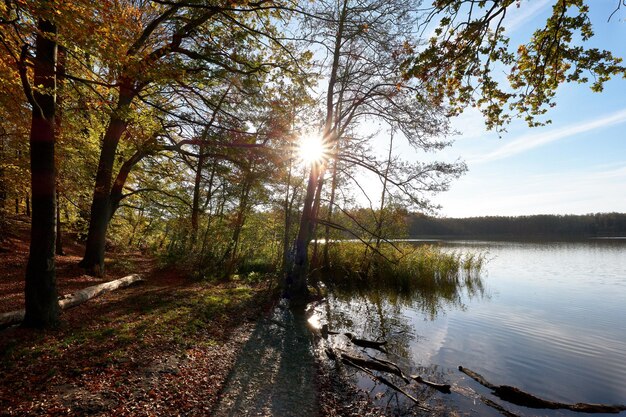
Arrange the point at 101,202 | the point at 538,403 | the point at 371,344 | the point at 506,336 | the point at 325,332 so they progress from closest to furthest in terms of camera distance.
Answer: the point at 538,403 → the point at 371,344 → the point at 325,332 → the point at 506,336 → the point at 101,202

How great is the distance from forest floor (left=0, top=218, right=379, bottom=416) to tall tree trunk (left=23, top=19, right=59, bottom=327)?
52cm

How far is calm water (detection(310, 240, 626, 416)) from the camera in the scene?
5973 millimetres

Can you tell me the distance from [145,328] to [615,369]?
33.9 feet

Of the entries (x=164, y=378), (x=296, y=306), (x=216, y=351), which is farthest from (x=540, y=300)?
(x=164, y=378)

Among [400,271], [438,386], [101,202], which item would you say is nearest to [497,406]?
[438,386]

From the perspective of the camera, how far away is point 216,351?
6.37 metres

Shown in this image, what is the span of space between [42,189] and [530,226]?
337 ft

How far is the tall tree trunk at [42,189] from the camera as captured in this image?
5246 millimetres

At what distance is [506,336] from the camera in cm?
902

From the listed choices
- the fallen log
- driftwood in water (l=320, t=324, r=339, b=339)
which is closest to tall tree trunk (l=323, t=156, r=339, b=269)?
driftwood in water (l=320, t=324, r=339, b=339)

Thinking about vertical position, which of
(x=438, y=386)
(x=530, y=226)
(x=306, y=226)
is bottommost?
(x=438, y=386)

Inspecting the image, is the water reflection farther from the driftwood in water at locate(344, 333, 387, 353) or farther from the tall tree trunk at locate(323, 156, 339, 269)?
the tall tree trunk at locate(323, 156, 339, 269)

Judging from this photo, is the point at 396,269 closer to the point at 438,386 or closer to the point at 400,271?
the point at 400,271

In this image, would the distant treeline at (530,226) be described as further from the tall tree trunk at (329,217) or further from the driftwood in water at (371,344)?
the driftwood in water at (371,344)
